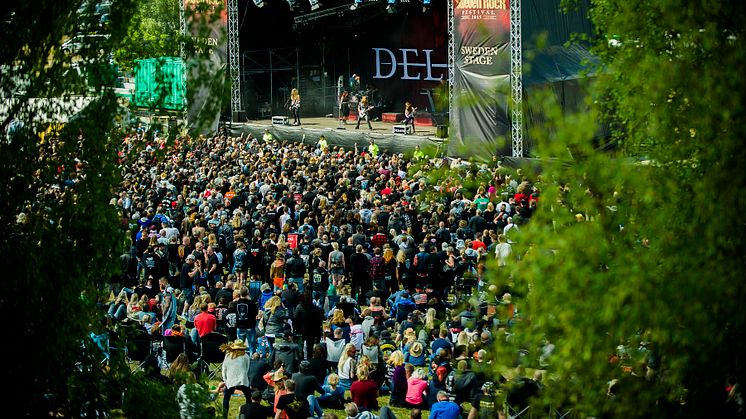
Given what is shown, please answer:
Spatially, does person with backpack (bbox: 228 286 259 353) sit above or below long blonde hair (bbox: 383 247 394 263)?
below

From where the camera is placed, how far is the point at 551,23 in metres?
31.7

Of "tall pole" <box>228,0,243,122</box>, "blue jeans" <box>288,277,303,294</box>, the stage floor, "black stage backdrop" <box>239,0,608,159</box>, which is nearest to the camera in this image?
"blue jeans" <box>288,277,303,294</box>

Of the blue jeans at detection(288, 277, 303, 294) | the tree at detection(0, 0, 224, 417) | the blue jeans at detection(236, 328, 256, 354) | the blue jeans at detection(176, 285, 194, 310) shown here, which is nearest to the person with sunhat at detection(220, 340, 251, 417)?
the blue jeans at detection(236, 328, 256, 354)

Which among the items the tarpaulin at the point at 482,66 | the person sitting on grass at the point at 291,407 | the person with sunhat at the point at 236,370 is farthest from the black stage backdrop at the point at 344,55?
the person sitting on grass at the point at 291,407

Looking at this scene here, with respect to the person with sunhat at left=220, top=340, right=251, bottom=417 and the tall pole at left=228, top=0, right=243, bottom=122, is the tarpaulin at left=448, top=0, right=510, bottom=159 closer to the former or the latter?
the tall pole at left=228, top=0, right=243, bottom=122

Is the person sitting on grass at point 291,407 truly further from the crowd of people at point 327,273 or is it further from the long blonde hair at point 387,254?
the long blonde hair at point 387,254

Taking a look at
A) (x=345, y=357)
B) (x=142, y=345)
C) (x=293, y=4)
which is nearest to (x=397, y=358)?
(x=345, y=357)

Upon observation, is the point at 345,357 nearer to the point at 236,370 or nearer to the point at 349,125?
the point at 236,370

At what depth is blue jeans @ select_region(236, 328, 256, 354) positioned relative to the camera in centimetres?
1631

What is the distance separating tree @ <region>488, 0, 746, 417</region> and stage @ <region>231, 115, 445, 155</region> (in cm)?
2295

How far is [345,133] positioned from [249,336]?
19535 mm

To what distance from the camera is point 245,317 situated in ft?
53.1

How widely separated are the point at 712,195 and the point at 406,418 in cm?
746

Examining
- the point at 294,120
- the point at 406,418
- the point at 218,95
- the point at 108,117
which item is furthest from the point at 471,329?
the point at 294,120
